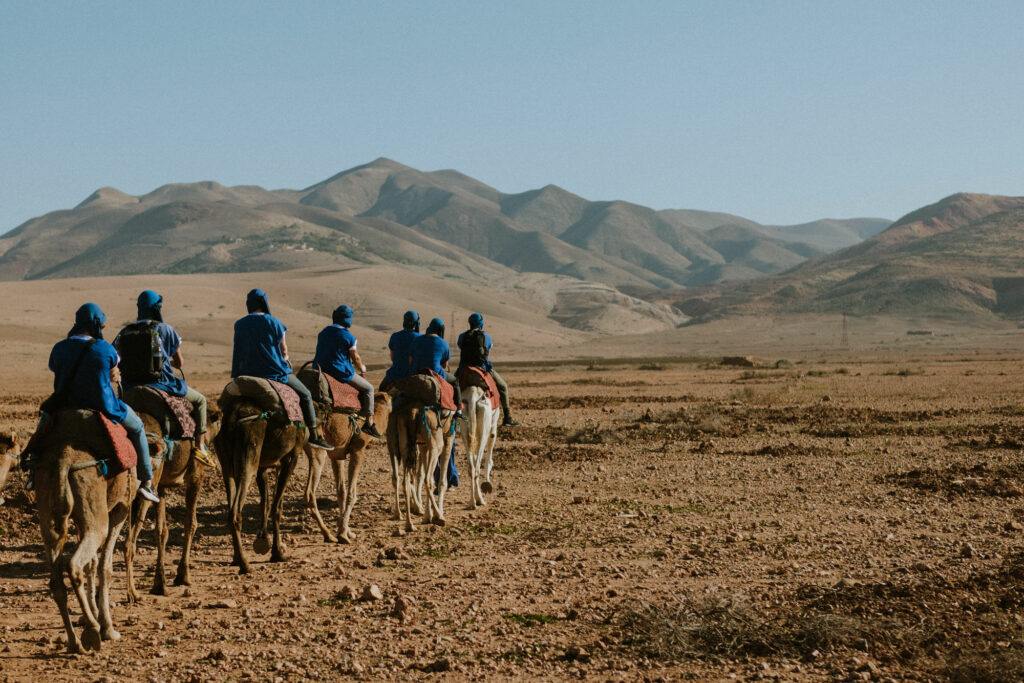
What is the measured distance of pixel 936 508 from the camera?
1354cm

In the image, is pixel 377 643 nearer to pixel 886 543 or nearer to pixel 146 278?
pixel 886 543

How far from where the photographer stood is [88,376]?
8.03m

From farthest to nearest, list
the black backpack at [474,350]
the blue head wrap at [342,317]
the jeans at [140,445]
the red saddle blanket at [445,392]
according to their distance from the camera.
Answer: the black backpack at [474,350], the red saddle blanket at [445,392], the blue head wrap at [342,317], the jeans at [140,445]

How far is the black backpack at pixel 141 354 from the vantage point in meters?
9.55

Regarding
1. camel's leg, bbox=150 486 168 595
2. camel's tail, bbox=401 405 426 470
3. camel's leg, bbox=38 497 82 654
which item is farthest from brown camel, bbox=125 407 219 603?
camel's tail, bbox=401 405 426 470

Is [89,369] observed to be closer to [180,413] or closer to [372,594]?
[180,413]

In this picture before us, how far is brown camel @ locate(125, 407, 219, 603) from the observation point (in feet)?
30.7

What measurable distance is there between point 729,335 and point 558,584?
122m

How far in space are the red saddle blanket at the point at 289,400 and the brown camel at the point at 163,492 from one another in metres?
0.84

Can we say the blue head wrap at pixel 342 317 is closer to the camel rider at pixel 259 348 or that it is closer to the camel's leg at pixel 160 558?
the camel rider at pixel 259 348

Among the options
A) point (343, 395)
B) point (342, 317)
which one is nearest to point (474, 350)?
point (342, 317)

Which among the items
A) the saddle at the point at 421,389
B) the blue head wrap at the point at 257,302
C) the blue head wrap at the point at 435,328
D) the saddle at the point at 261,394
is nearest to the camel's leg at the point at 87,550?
the saddle at the point at 261,394

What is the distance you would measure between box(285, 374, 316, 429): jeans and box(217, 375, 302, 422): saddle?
332 mm

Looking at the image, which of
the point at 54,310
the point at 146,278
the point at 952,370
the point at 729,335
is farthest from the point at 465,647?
the point at 146,278
